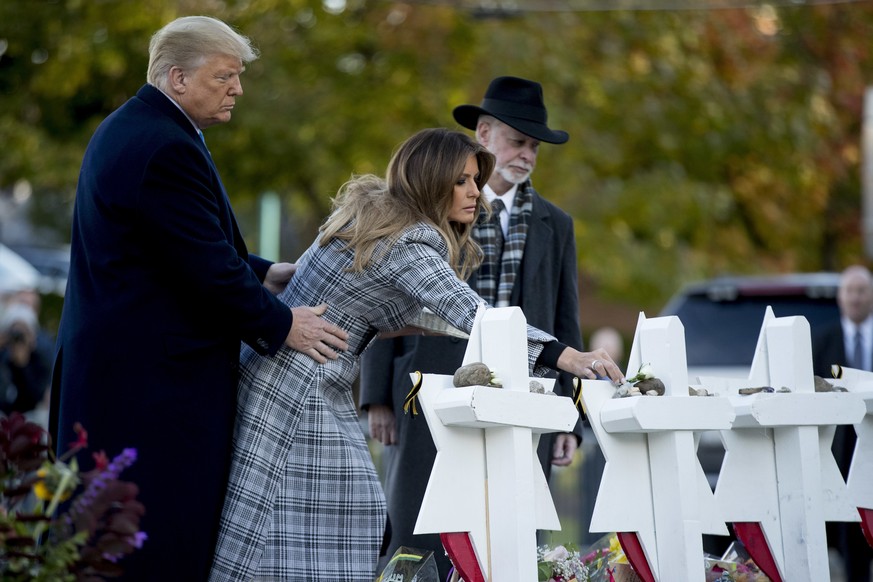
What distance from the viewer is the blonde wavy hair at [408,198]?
3854mm

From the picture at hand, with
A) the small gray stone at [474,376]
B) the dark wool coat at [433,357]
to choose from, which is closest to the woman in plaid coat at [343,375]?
the small gray stone at [474,376]

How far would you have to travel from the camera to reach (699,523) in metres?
3.70

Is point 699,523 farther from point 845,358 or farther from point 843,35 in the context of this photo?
point 843,35

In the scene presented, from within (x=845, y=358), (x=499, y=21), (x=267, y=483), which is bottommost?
(x=267, y=483)

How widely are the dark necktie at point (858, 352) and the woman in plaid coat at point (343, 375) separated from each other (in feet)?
16.2

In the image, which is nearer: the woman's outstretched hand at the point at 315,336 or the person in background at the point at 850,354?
the woman's outstretched hand at the point at 315,336

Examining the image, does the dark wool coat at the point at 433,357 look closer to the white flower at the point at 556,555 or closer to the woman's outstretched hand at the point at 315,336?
the white flower at the point at 556,555

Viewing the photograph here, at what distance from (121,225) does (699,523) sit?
1.82m

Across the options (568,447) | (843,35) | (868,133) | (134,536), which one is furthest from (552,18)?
(134,536)

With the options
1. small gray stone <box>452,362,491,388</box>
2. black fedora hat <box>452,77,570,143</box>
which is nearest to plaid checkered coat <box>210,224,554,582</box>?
small gray stone <box>452,362,491,388</box>

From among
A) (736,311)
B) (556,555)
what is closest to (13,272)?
(736,311)

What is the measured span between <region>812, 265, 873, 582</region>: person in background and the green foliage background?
4.66 m

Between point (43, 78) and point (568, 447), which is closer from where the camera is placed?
point (568, 447)

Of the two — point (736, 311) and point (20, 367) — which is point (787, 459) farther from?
point (20, 367)
